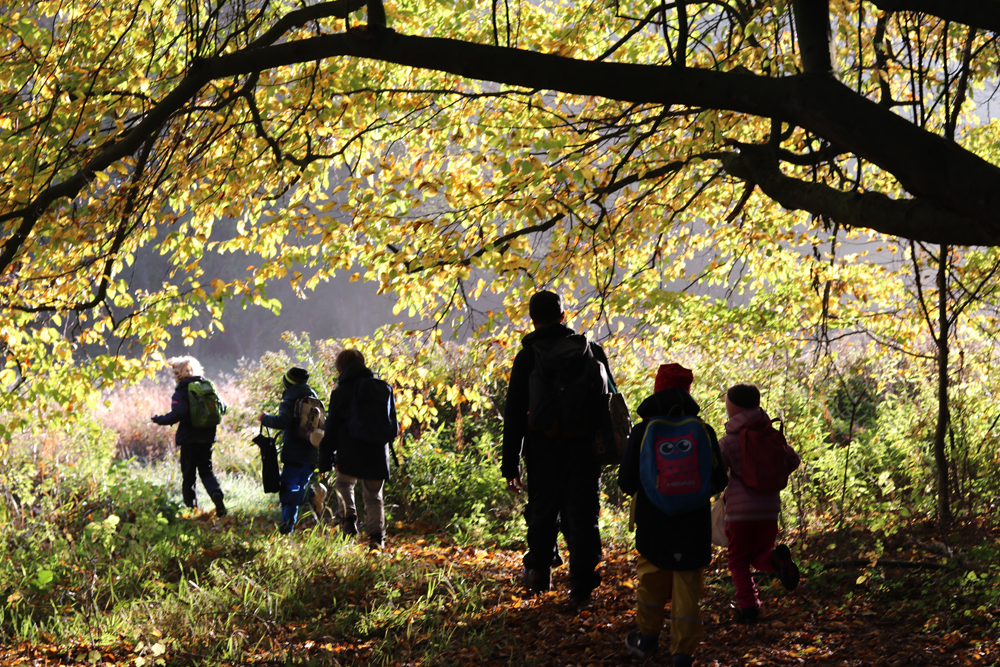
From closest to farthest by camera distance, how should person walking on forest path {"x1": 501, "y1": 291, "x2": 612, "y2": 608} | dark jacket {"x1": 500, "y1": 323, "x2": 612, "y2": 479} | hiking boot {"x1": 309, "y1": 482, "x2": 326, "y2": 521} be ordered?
person walking on forest path {"x1": 501, "y1": 291, "x2": 612, "y2": 608}
dark jacket {"x1": 500, "y1": 323, "x2": 612, "y2": 479}
hiking boot {"x1": 309, "y1": 482, "x2": 326, "y2": 521}

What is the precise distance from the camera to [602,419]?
4227mm

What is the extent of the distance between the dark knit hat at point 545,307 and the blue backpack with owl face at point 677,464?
1058mm

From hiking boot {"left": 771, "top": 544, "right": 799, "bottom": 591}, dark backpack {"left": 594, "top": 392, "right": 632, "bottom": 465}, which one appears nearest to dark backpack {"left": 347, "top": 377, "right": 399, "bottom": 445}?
dark backpack {"left": 594, "top": 392, "right": 632, "bottom": 465}

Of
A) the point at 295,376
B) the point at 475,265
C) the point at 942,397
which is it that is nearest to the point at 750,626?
the point at 942,397

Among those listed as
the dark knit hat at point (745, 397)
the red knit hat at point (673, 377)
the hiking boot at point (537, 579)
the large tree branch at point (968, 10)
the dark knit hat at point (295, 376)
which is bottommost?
the hiking boot at point (537, 579)

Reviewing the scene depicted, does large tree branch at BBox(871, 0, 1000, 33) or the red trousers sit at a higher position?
large tree branch at BBox(871, 0, 1000, 33)

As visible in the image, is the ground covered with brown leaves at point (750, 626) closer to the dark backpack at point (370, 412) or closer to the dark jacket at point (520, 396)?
the dark jacket at point (520, 396)

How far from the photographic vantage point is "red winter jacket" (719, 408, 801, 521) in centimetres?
411

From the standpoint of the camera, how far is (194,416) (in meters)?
7.56

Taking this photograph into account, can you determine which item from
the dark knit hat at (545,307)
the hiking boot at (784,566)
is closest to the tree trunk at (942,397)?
the hiking boot at (784,566)

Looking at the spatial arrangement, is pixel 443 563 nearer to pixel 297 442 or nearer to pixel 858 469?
pixel 297 442

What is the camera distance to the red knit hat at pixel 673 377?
3.58 m

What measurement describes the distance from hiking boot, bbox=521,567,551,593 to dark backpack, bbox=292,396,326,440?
2915 millimetres

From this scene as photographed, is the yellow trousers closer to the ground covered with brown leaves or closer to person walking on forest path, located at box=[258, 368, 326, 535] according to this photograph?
the ground covered with brown leaves
